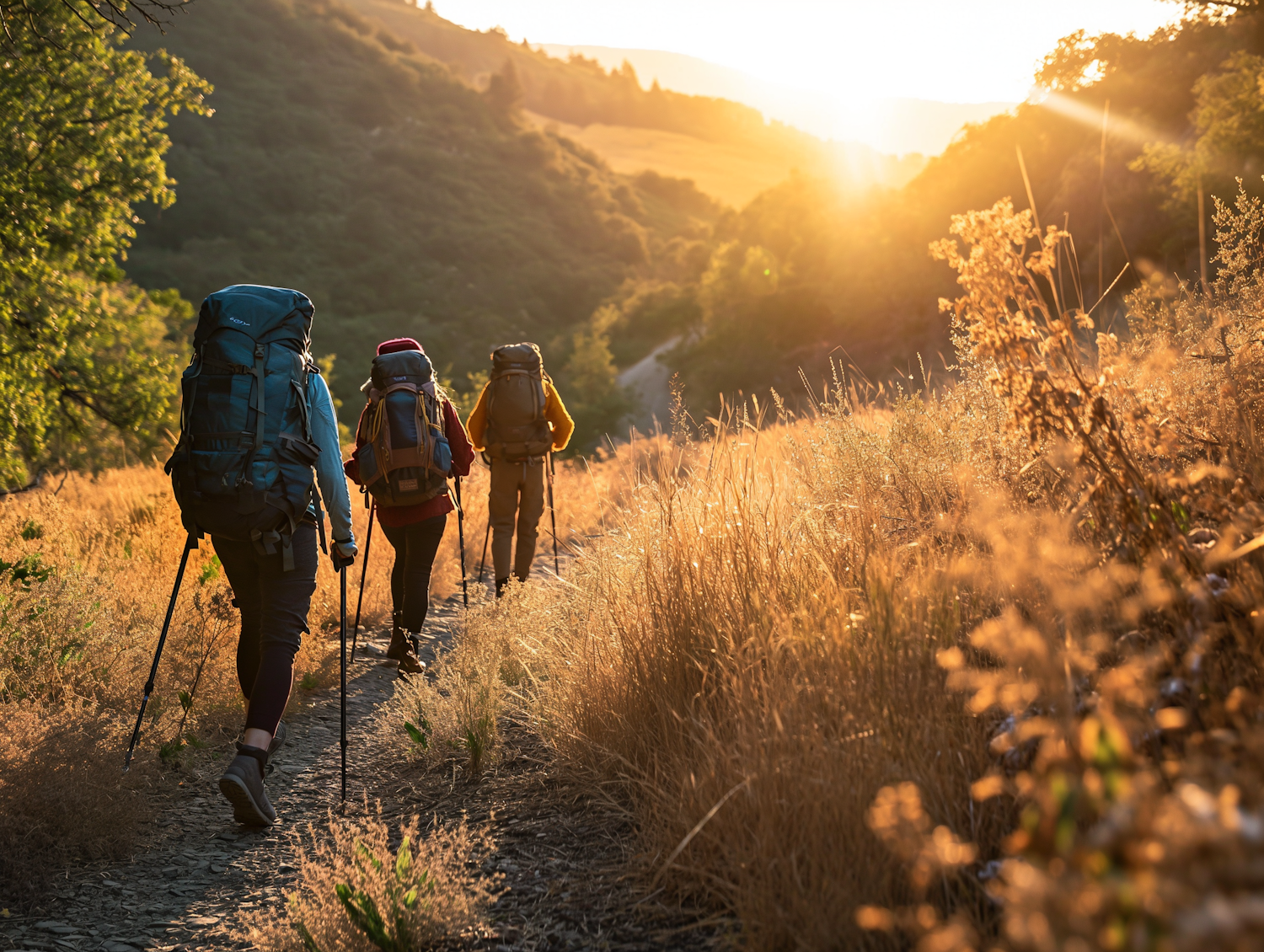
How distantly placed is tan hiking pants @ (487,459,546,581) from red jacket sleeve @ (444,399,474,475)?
4.16 feet

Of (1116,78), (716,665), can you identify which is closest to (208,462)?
(716,665)

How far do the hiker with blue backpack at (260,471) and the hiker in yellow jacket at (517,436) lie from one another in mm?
3114

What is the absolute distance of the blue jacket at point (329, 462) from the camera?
11.2 ft

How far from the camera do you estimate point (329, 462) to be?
3.44 metres

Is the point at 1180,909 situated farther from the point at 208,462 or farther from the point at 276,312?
the point at 276,312

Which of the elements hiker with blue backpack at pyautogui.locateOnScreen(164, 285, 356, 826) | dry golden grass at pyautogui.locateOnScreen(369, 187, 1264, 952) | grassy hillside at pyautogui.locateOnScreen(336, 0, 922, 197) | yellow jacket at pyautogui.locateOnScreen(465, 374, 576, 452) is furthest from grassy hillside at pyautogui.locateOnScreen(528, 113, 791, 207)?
hiker with blue backpack at pyautogui.locateOnScreen(164, 285, 356, 826)

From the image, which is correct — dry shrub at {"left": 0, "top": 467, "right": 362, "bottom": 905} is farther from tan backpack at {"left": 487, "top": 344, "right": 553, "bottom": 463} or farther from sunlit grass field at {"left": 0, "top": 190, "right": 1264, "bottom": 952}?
tan backpack at {"left": 487, "top": 344, "right": 553, "bottom": 463}

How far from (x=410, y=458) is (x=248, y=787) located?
2.29 meters

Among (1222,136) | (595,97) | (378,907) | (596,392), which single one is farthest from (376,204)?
(595,97)

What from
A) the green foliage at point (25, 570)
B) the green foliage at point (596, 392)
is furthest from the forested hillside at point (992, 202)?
the green foliage at point (25, 570)

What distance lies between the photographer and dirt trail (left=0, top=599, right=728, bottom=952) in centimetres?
232

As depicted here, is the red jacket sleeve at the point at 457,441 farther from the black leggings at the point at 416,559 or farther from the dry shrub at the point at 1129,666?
the dry shrub at the point at 1129,666

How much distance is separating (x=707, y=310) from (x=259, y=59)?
6189cm

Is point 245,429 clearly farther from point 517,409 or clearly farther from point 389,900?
point 517,409
